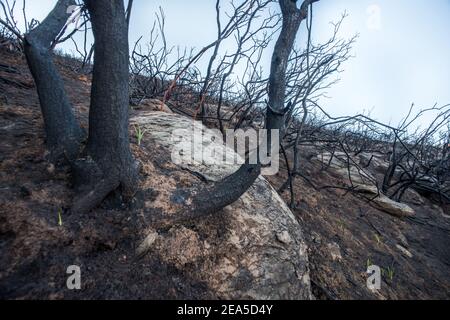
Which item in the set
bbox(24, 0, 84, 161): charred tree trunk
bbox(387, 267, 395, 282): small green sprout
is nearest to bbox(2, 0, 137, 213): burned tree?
bbox(24, 0, 84, 161): charred tree trunk

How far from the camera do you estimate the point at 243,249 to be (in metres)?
1.39

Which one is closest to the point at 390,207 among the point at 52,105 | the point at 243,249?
the point at 243,249

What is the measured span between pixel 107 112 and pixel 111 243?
23.8 inches

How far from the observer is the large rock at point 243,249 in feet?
4.02

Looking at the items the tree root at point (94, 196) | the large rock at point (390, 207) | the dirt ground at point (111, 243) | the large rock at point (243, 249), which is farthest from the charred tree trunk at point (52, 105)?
the large rock at point (390, 207)

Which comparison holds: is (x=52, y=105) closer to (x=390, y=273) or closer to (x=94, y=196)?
(x=94, y=196)

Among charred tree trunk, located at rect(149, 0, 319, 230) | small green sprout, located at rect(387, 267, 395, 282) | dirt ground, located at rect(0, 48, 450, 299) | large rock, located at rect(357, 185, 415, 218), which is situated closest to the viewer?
dirt ground, located at rect(0, 48, 450, 299)

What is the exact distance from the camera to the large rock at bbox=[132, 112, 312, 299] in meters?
1.23

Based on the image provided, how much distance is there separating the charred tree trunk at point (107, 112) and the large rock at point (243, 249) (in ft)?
0.95

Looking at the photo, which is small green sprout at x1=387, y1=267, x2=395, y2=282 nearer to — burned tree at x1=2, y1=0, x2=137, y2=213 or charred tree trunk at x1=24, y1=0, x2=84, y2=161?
burned tree at x1=2, y1=0, x2=137, y2=213

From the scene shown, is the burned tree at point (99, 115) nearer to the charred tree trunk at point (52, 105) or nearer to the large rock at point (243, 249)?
the charred tree trunk at point (52, 105)

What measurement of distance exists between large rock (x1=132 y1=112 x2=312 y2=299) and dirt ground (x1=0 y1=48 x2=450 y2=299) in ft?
0.25
